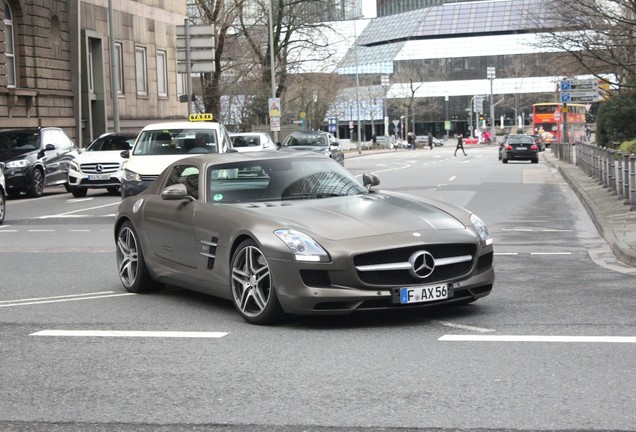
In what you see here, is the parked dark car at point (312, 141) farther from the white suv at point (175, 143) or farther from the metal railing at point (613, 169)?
the white suv at point (175, 143)

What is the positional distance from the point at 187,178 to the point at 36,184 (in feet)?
68.4

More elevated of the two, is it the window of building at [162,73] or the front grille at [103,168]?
the window of building at [162,73]

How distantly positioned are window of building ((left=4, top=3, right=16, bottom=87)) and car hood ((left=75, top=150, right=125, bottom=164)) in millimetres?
13303

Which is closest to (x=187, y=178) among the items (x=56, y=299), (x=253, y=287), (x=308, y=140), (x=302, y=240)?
(x=56, y=299)

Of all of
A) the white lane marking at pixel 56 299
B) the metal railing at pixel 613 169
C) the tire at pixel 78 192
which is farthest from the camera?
the tire at pixel 78 192

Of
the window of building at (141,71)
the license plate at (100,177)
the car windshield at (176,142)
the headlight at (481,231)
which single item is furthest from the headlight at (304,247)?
the window of building at (141,71)

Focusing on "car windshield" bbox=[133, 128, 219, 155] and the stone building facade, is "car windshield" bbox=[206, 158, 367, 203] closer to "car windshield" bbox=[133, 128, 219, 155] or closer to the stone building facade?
"car windshield" bbox=[133, 128, 219, 155]

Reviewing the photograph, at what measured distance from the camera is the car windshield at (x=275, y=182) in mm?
9367

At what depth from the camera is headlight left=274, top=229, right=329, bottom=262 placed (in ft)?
26.3

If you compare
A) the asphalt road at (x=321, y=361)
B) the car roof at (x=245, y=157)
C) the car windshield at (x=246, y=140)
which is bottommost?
the asphalt road at (x=321, y=361)

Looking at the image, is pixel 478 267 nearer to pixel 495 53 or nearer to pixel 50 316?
pixel 50 316

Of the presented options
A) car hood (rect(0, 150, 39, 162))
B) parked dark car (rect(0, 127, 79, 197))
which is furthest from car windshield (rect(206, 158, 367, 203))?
car hood (rect(0, 150, 39, 162))

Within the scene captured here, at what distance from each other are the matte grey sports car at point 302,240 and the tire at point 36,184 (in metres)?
20.3

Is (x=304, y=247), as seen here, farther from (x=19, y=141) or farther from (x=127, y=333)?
(x=19, y=141)
